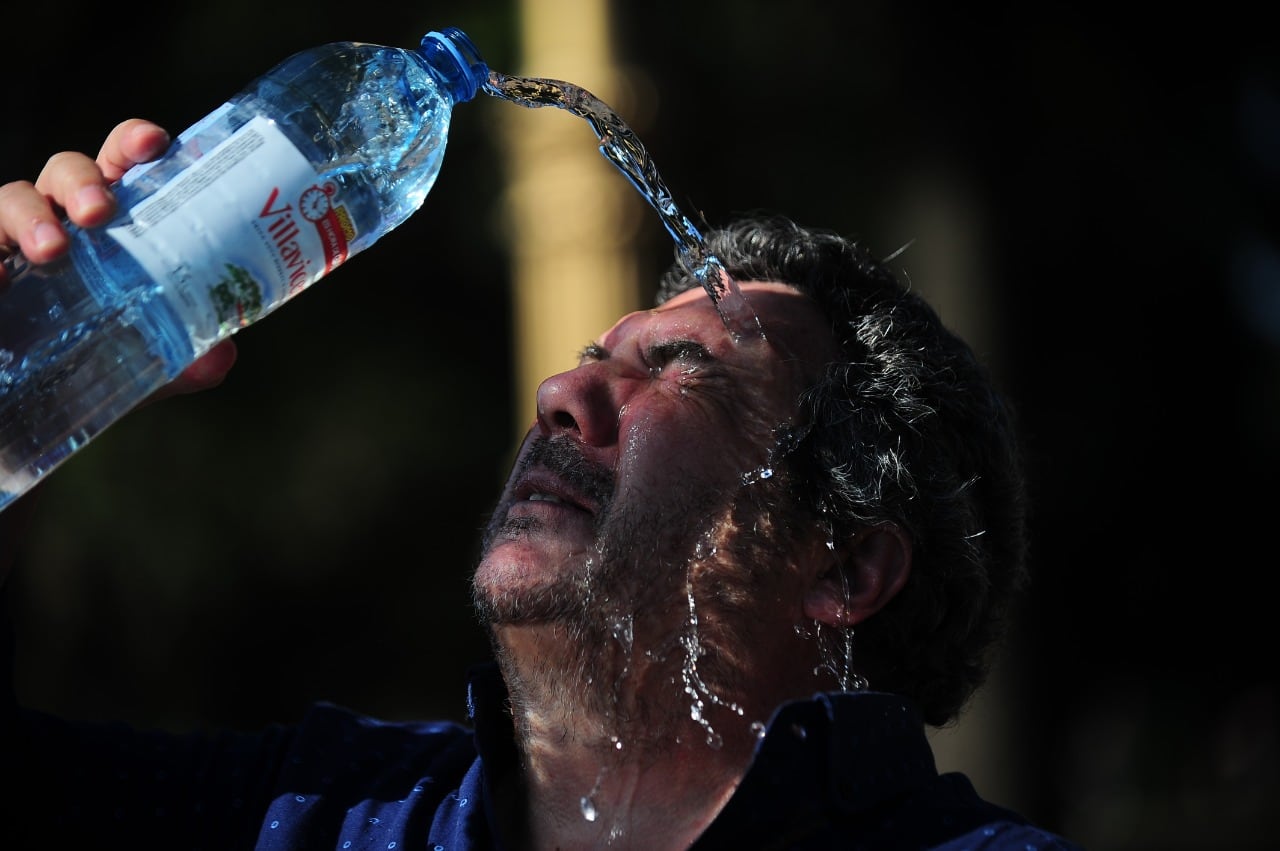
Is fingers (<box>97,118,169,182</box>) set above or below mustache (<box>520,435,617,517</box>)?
above

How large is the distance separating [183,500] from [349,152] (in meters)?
3.89

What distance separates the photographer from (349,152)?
196 cm

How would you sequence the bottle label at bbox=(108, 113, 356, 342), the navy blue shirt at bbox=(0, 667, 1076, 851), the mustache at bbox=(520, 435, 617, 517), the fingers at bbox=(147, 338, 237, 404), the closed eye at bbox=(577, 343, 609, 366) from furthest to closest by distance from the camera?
1. the closed eye at bbox=(577, 343, 609, 366)
2. the mustache at bbox=(520, 435, 617, 517)
3. the fingers at bbox=(147, 338, 237, 404)
4. the navy blue shirt at bbox=(0, 667, 1076, 851)
5. the bottle label at bbox=(108, 113, 356, 342)

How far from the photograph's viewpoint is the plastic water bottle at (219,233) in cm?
160

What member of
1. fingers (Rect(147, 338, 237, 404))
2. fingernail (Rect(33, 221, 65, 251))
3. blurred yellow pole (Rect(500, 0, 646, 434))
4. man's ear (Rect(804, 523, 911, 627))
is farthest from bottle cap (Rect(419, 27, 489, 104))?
blurred yellow pole (Rect(500, 0, 646, 434))

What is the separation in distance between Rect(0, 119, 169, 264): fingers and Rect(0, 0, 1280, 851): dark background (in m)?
2.73

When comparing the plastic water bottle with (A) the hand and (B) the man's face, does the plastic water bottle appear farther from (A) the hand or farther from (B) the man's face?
(B) the man's face

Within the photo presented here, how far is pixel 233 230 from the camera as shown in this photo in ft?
5.23

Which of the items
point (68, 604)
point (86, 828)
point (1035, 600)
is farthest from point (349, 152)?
point (68, 604)

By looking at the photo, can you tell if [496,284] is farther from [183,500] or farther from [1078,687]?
[1078,687]

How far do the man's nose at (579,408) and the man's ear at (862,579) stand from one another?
0.43m

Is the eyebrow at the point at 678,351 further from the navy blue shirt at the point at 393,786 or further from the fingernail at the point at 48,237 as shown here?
the fingernail at the point at 48,237

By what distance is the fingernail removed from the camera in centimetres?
165

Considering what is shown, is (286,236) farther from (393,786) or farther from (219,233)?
(393,786)
